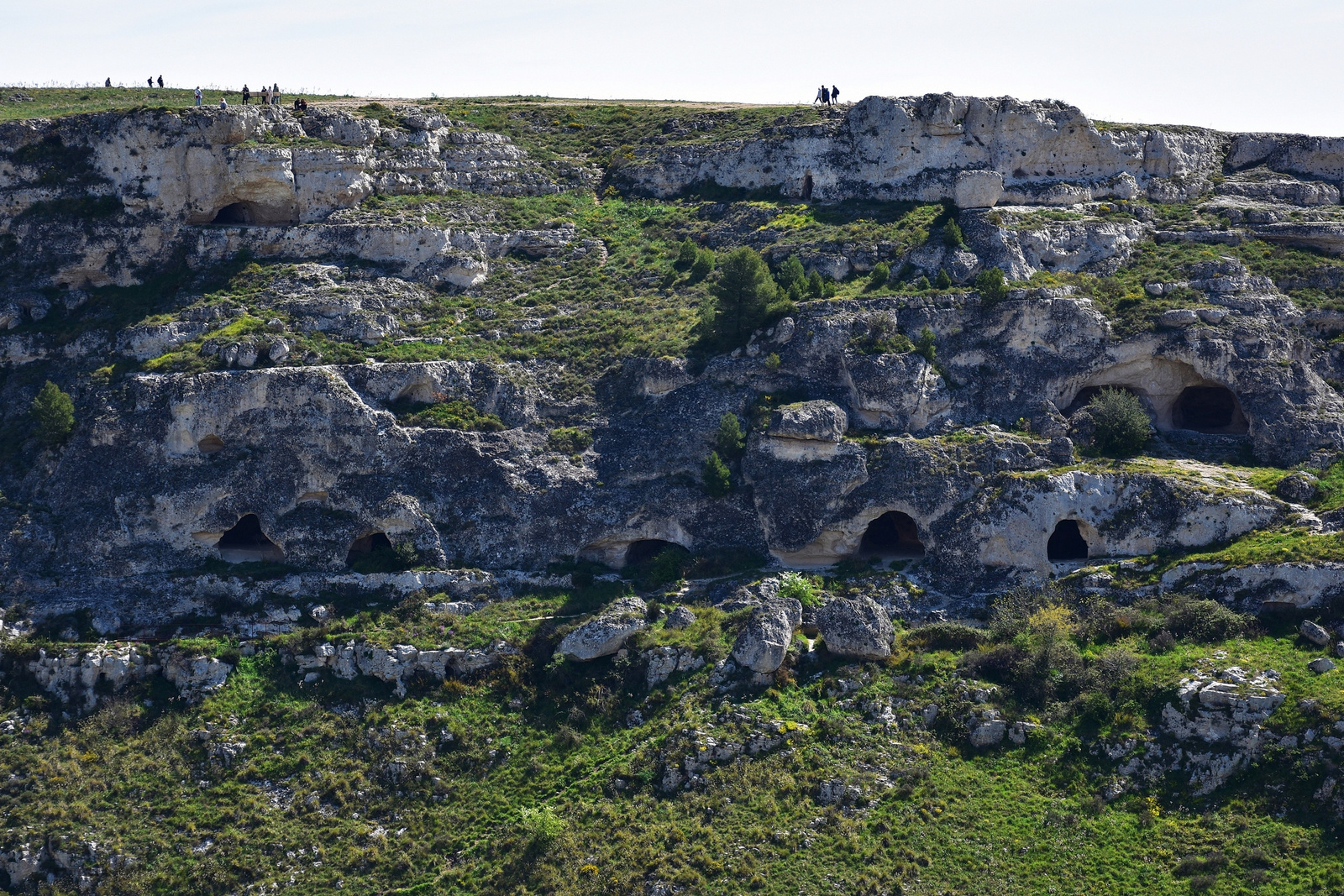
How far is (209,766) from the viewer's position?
37.0 metres

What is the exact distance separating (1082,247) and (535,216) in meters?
23.8

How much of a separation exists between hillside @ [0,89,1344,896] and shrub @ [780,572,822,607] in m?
0.30

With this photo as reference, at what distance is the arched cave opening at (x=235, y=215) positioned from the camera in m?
53.0

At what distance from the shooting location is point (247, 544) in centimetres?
4503

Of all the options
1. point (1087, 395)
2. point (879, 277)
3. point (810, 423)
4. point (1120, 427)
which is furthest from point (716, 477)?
point (1087, 395)

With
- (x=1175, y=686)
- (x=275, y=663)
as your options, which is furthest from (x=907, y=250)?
(x=275, y=663)

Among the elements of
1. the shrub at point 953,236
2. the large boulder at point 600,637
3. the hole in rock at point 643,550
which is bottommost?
the large boulder at point 600,637

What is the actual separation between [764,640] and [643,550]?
848 centimetres

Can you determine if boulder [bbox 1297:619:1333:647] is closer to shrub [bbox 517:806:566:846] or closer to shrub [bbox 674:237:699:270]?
shrub [bbox 517:806:566:846]

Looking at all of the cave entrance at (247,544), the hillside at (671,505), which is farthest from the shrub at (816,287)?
the cave entrance at (247,544)

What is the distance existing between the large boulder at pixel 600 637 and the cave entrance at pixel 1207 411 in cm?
2383

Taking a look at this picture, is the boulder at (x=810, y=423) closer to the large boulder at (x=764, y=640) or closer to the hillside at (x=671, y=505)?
the hillside at (x=671, y=505)

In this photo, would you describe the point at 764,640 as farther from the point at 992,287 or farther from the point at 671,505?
the point at 992,287

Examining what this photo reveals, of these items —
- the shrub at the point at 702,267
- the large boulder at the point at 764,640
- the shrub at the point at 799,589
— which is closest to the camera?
the large boulder at the point at 764,640
